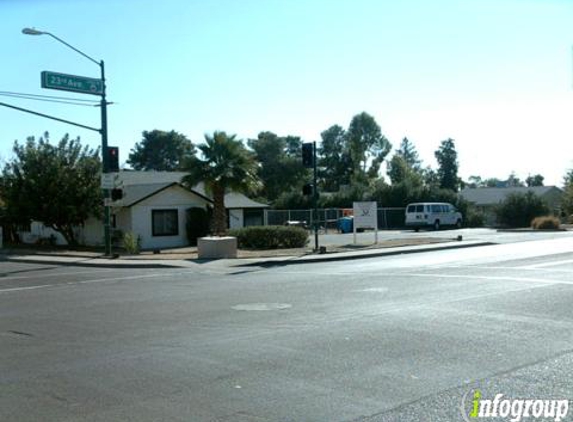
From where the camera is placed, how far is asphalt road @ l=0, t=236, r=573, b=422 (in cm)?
641

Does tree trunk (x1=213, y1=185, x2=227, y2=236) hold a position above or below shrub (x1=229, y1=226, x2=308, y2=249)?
above

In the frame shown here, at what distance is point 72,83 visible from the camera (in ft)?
90.5

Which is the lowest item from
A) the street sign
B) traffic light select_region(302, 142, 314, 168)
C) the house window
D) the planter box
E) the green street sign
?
the planter box

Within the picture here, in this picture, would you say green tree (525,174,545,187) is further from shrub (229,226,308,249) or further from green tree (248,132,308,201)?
shrub (229,226,308,249)

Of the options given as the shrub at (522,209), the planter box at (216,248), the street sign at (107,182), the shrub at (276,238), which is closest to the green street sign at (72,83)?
the street sign at (107,182)

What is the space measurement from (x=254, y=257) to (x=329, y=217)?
32930 mm

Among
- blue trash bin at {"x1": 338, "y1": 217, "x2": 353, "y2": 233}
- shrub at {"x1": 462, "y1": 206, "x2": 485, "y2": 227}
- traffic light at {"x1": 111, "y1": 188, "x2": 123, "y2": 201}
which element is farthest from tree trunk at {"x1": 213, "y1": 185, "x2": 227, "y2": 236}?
shrub at {"x1": 462, "y1": 206, "x2": 485, "y2": 227}

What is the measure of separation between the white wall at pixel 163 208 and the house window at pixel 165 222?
173 mm

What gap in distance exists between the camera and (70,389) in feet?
23.2

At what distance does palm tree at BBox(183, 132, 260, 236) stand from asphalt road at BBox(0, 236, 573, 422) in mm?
18789

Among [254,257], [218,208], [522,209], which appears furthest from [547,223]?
[254,257]

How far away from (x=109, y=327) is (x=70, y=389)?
3.90m

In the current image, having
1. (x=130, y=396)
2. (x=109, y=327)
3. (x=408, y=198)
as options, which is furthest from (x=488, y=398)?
(x=408, y=198)

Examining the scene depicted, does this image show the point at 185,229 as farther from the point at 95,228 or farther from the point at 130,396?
the point at 130,396
